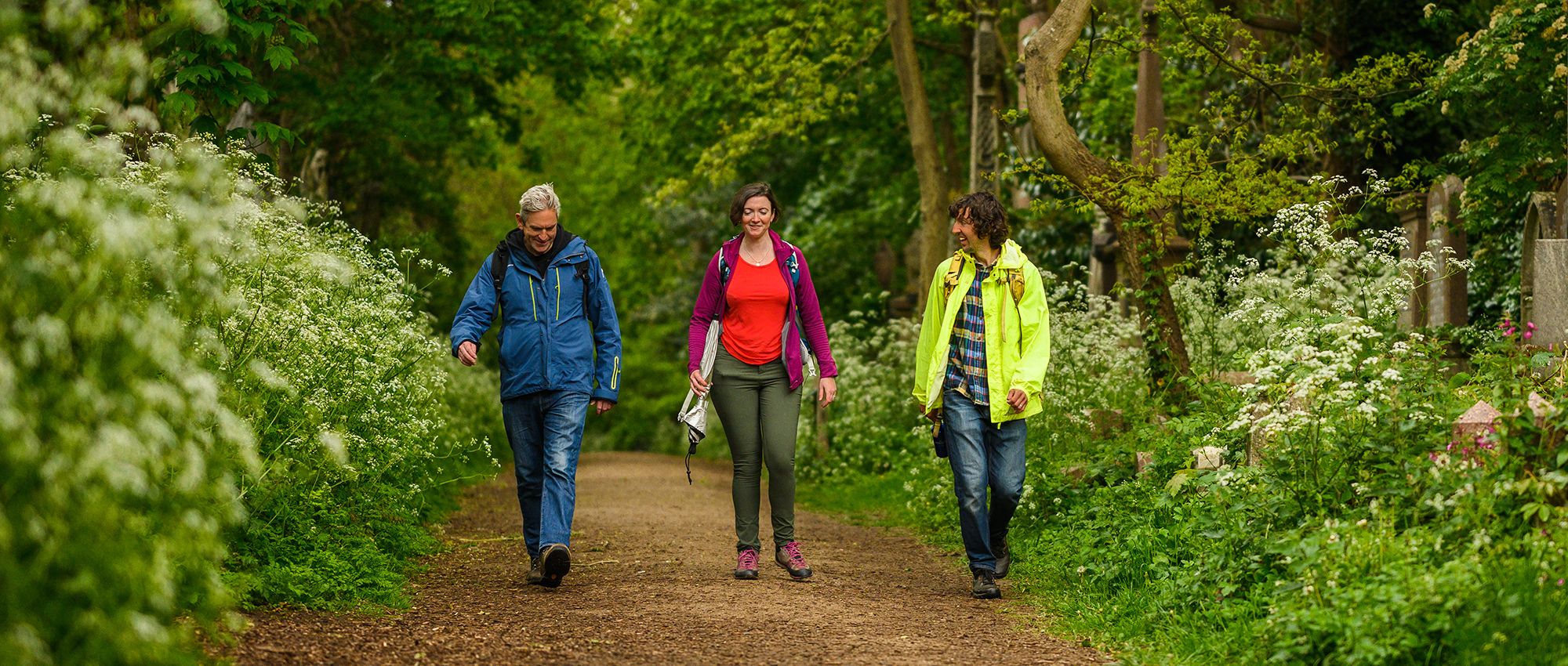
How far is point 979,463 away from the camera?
6.92 metres

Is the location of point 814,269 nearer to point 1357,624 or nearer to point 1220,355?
point 1220,355

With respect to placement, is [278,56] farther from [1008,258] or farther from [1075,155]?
[1075,155]

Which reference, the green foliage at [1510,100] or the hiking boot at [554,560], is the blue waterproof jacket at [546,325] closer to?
the hiking boot at [554,560]

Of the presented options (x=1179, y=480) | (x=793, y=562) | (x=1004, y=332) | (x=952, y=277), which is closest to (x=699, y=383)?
(x=793, y=562)

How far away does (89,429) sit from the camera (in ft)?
11.0

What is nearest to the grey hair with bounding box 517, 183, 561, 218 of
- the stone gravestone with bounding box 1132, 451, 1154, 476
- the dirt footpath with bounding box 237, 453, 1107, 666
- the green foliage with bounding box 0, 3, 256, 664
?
the dirt footpath with bounding box 237, 453, 1107, 666

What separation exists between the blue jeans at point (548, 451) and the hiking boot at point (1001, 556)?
7.03 feet

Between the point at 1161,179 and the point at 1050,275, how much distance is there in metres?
1.56

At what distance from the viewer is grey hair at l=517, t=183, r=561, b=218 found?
7055mm

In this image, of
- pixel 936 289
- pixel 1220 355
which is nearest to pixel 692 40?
pixel 1220 355

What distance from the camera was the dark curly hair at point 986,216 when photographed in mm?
6984

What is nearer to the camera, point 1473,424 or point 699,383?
point 1473,424

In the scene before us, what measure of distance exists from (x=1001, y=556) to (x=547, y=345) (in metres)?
2.52

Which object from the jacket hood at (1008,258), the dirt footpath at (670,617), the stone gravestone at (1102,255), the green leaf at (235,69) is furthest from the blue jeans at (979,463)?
the stone gravestone at (1102,255)
